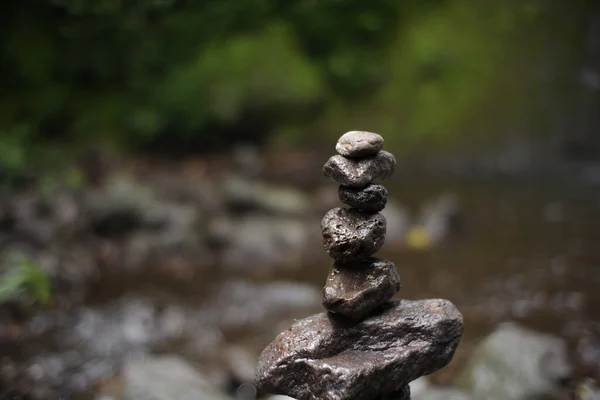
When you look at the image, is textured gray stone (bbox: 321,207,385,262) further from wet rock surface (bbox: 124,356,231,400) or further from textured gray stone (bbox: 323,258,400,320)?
wet rock surface (bbox: 124,356,231,400)

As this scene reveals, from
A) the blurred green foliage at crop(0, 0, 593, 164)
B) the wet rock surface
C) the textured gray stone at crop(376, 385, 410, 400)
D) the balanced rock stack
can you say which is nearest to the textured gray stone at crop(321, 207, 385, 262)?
the balanced rock stack

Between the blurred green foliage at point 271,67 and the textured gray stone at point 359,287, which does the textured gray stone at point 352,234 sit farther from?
the blurred green foliage at point 271,67

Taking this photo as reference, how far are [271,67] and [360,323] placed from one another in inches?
437

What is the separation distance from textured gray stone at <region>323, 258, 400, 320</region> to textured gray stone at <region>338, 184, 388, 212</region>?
0.36m

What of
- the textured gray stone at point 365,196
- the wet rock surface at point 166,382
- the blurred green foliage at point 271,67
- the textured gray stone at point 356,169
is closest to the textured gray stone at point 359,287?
the textured gray stone at point 365,196

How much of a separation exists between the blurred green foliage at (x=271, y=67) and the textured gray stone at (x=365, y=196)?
972 centimetres

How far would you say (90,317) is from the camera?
282 inches

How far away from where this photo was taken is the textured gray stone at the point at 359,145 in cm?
321

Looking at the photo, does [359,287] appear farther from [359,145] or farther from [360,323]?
[359,145]

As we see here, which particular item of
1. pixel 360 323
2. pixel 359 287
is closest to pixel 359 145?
pixel 359 287

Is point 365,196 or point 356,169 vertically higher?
point 356,169

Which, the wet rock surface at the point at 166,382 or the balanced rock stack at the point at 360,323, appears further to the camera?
the wet rock surface at the point at 166,382

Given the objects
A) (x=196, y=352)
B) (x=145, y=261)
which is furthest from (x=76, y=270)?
(x=196, y=352)

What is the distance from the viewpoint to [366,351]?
3.32 meters
